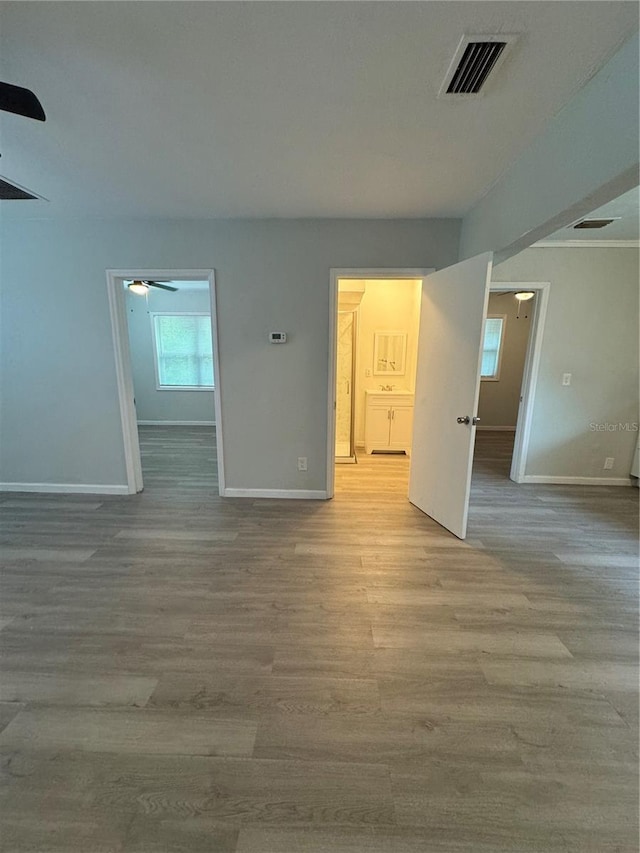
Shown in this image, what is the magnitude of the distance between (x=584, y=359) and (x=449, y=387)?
2142 mm

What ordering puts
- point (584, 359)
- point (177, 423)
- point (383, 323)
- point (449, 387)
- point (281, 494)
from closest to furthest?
1. point (449, 387)
2. point (281, 494)
3. point (584, 359)
4. point (383, 323)
5. point (177, 423)

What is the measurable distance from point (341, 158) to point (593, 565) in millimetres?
3143

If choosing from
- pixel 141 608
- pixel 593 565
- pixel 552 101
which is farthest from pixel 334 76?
pixel 593 565

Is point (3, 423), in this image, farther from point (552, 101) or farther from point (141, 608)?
point (552, 101)

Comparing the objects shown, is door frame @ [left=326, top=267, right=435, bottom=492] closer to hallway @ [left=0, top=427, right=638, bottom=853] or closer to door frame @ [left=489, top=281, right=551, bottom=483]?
door frame @ [left=489, top=281, right=551, bottom=483]

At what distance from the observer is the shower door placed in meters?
4.66

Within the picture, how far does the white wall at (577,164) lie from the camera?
Answer: 1.28 m

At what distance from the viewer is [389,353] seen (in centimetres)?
527

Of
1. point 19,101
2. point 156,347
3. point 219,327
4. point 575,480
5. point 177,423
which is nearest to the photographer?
point 19,101

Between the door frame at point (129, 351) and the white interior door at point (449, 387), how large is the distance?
74.8 inches

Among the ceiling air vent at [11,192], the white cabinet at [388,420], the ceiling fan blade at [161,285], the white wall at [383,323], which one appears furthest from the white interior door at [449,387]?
the ceiling fan blade at [161,285]

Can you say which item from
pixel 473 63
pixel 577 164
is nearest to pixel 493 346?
pixel 577 164

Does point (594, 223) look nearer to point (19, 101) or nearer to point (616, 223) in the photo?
point (616, 223)

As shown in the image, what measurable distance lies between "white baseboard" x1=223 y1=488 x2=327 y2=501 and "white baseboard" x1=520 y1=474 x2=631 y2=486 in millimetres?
2407
